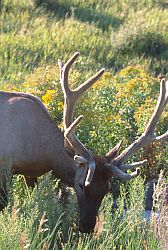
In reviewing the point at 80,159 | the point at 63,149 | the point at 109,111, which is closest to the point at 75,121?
the point at 80,159

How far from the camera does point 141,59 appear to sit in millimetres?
16219

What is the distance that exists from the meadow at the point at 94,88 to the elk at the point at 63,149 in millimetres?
133

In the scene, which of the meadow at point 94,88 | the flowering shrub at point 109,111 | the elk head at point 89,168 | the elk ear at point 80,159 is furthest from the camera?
the flowering shrub at point 109,111

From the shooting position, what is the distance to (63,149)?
24.3 feet

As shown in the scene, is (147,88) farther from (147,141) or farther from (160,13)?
(160,13)

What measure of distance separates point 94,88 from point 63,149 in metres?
2.80

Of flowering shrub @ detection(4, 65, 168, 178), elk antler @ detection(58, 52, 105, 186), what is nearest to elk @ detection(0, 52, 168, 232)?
elk antler @ detection(58, 52, 105, 186)

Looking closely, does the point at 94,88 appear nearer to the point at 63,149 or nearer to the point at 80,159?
the point at 63,149

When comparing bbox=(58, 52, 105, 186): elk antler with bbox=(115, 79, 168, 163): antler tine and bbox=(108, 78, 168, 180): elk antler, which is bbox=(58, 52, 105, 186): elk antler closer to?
bbox=(108, 78, 168, 180): elk antler

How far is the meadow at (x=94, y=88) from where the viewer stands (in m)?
6.11

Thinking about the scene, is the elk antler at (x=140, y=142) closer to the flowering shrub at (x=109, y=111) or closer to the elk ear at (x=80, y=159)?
the elk ear at (x=80, y=159)

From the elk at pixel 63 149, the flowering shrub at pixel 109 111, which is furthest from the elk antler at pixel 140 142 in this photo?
the flowering shrub at pixel 109 111

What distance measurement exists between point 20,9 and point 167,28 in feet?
11.4

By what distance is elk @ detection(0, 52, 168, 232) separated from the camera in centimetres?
684
